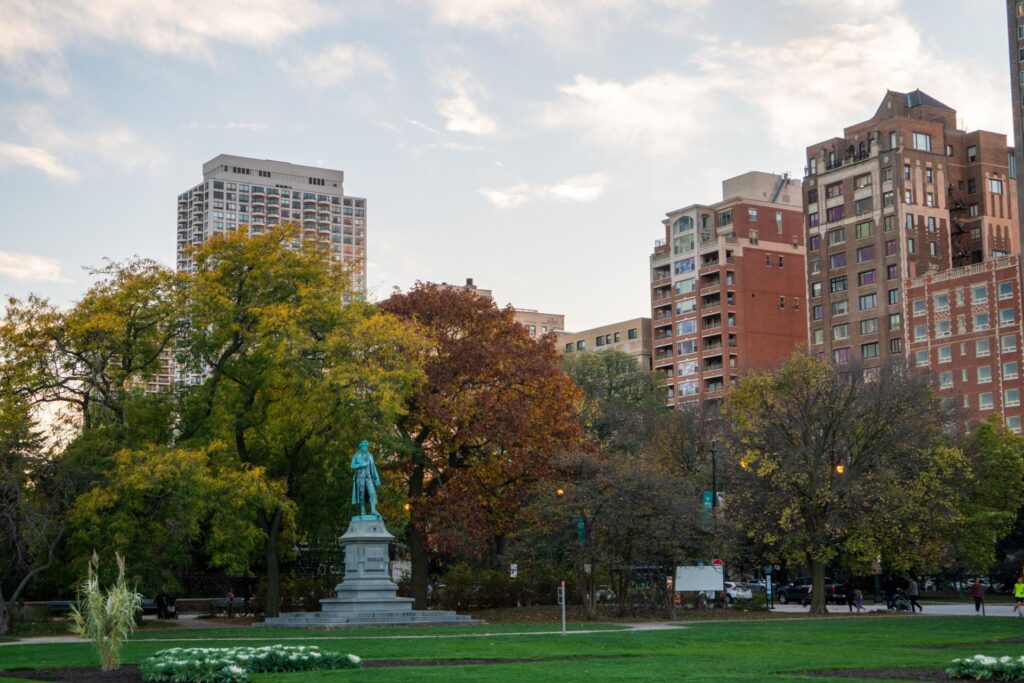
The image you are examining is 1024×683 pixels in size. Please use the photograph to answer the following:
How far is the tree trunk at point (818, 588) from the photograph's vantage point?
5578 centimetres

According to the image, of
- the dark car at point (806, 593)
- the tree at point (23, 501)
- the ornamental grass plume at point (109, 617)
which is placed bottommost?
the dark car at point (806, 593)

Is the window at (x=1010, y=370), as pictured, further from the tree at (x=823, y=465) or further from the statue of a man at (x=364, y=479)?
the statue of a man at (x=364, y=479)

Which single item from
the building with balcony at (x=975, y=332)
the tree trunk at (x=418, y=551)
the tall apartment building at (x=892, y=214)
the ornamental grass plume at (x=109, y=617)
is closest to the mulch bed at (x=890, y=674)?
the ornamental grass plume at (x=109, y=617)

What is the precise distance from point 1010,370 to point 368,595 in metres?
88.1

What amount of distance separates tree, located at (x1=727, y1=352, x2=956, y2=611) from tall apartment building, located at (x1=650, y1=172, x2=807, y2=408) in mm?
84921

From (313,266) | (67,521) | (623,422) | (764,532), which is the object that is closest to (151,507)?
(67,521)

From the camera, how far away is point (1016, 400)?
119m

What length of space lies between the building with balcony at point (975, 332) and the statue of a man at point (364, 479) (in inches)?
3129

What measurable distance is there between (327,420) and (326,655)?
88.2ft

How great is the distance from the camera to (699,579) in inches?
1998

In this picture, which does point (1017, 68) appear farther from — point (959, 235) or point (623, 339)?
point (623, 339)

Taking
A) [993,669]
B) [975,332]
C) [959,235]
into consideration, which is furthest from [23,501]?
[959,235]

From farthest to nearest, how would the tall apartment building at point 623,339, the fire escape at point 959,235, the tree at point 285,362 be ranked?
1. the tall apartment building at point 623,339
2. the fire escape at point 959,235
3. the tree at point 285,362

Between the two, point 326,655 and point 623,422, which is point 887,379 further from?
point 326,655
